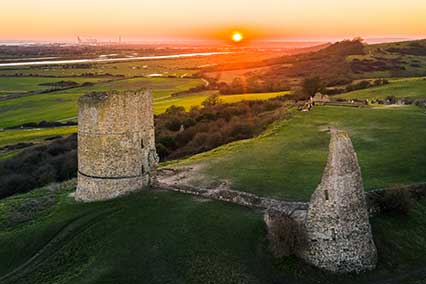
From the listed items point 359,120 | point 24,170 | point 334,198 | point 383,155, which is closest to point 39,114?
point 24,170

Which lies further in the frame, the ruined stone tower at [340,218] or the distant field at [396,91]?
the distant field at [396,91]

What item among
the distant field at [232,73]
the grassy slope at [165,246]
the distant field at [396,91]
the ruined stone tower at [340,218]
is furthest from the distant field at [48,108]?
the ruined stone tower at [340,218]

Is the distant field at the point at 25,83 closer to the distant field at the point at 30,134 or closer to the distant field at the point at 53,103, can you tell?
the distant field at the point at 53,103

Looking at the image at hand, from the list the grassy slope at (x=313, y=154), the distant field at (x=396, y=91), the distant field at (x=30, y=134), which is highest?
the distant field at (x=396, y=91)

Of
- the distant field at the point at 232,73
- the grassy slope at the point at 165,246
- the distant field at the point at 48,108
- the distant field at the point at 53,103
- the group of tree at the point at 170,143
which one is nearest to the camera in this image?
the grassy slope at the point at 165,246

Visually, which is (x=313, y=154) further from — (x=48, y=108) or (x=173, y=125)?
(x=48, y=108)

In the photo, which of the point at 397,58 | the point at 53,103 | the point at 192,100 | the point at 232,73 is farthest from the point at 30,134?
the point at 397,58

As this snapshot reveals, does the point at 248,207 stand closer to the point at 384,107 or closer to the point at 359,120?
the point at 359,120
